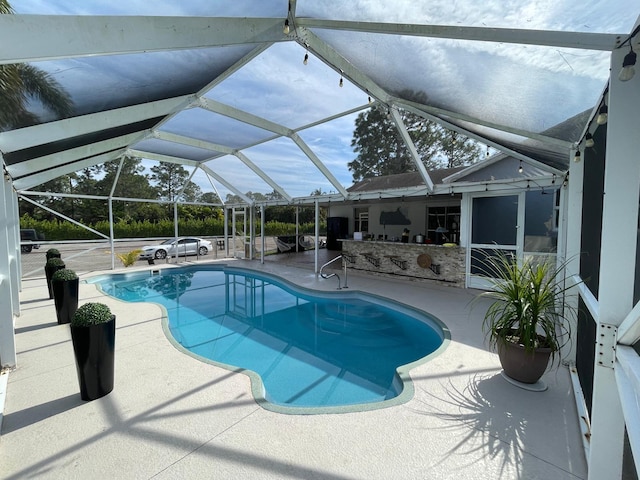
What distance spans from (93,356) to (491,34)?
4.70 metres

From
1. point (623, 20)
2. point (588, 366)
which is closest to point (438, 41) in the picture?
point (623, 20)

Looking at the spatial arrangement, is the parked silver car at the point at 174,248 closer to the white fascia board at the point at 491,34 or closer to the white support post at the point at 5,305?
the white support post at the point at 5,305

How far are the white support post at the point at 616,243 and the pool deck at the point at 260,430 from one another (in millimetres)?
574

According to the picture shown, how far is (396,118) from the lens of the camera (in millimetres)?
5879

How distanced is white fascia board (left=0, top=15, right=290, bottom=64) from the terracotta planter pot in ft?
14.8

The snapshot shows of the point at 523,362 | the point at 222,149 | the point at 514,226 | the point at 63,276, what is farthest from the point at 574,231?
the point at 222,149

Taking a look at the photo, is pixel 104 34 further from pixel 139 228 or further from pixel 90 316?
pixel 139 228

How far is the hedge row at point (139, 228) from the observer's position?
2195cm

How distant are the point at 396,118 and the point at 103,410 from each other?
6.30 metres

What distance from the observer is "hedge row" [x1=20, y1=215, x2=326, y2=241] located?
72.0 ft

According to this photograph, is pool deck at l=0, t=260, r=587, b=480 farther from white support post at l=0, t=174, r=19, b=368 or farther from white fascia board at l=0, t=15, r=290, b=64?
white fascia board at l=0, t=15, r=290, b=64

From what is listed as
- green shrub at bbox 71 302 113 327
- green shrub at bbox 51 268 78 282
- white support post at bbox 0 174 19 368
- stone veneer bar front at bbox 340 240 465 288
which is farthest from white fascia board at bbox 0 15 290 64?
stone veneer bar front at bbox 340 240 465 288

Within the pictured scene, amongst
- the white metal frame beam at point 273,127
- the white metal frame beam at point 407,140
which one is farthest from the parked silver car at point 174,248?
the white metal frame beam at point 407,140

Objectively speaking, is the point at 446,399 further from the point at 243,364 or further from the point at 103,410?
the point at 103,410
